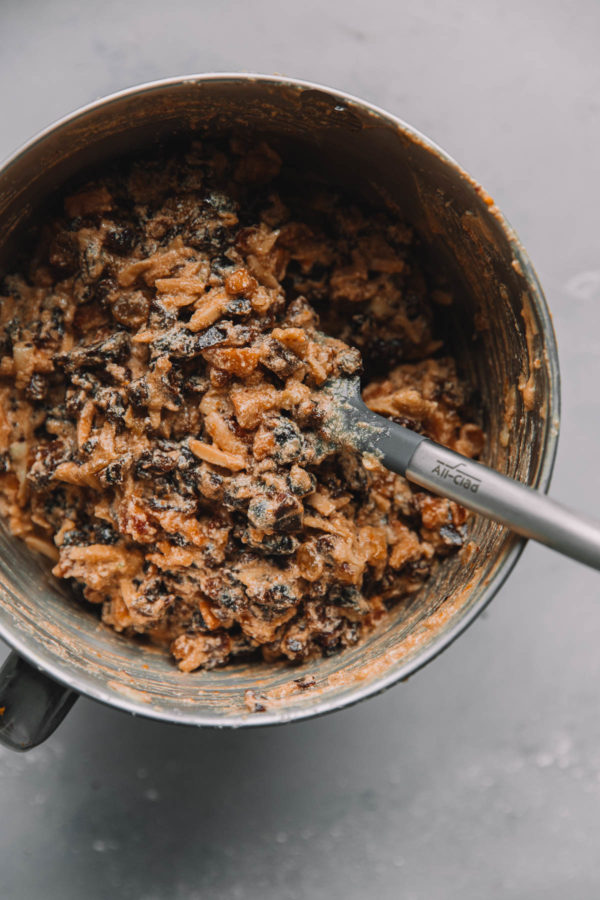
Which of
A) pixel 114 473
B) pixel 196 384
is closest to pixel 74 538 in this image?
pixel 114 473

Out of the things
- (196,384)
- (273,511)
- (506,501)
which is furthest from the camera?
(196,384)

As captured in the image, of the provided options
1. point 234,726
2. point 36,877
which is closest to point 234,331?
point 234,726

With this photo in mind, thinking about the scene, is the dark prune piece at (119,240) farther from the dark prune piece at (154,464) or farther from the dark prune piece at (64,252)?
the dark prune piece at (154,464)

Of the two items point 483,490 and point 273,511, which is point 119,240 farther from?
point 483,490

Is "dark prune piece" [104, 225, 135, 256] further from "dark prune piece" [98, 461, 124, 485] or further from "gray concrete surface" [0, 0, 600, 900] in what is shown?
"gray concrete surface" [0, 0, 600, 900]

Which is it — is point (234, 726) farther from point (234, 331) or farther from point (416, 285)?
point (416, 285)

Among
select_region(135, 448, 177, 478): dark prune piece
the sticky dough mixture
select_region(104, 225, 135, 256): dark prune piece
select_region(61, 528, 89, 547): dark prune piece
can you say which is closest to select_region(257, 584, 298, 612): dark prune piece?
the sticky dough mixture
